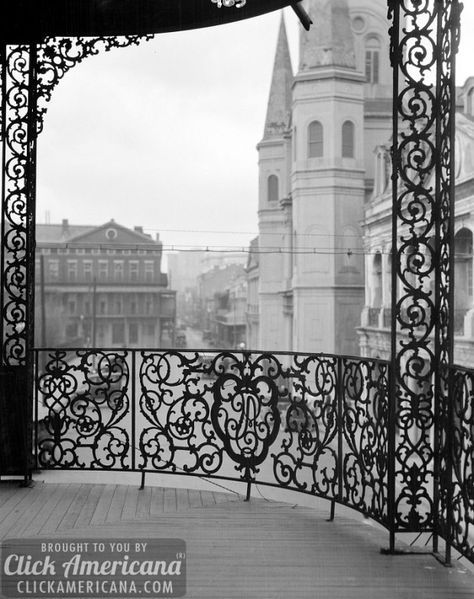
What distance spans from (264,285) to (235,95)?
20.8m

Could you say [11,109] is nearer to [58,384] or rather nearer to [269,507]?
[58,384]

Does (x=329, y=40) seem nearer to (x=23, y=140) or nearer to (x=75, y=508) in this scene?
(x=23, y=140)

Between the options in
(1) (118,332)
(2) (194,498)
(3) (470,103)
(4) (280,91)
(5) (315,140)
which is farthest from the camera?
(1) (118,332)

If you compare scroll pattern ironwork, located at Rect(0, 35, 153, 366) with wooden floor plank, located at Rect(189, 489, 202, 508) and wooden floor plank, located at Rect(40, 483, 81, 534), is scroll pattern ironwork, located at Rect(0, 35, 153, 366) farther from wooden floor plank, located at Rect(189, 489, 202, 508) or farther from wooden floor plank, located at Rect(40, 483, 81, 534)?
wooden floor plank, located at Rect(189, 489, 202, 508)

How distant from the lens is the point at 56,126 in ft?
213

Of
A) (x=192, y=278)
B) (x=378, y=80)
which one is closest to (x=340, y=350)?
(x=378, y=80)

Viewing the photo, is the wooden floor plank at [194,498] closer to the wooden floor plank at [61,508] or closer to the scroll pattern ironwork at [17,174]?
the wooden floor plank at [61,508]

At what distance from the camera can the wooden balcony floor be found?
10.8 feet

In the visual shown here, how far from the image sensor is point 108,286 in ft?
165

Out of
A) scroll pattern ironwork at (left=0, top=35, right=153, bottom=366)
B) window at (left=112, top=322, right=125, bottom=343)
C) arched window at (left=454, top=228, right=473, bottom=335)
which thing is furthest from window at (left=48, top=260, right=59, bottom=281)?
scroll pattern ironwork at (left=0, top=35, right=153, bottom=366)

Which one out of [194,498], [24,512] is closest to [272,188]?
[194,498]

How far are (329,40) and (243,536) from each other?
2313 cm

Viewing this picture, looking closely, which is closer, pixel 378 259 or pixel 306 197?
pixel 378 259

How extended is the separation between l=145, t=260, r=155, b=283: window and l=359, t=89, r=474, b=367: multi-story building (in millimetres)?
28014
